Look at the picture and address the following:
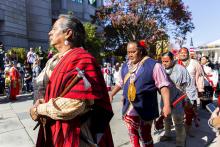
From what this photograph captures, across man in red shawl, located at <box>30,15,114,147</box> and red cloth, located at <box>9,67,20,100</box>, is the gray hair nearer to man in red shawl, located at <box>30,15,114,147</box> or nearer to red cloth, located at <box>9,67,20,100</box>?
man in red shawl, located at <box>30,15,114,147</box>

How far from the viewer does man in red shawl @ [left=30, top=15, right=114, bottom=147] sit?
2.25 m

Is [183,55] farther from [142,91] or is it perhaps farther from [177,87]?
[142,91]

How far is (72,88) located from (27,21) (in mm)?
29342

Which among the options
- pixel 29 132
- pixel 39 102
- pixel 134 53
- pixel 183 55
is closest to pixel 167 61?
pixel 134 53

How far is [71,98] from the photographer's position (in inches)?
88.1

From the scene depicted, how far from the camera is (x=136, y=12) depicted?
25.8 m

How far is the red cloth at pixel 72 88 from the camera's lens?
2269mm

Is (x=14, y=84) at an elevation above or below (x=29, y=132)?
above

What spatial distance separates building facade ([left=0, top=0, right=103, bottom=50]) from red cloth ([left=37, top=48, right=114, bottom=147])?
23089mm

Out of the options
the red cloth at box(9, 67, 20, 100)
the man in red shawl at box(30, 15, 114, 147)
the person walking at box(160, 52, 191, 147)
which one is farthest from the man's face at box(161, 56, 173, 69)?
the red cloth at box(9, 67, 20, 100)

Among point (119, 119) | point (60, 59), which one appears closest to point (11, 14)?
point (119, 119)

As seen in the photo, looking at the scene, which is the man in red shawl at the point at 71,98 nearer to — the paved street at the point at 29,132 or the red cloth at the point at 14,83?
the paved street at the point at 29,132

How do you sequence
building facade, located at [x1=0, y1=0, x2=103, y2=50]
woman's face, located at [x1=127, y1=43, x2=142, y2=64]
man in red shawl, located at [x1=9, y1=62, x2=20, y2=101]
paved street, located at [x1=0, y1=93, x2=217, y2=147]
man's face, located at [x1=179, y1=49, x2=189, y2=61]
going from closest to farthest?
woman's face, located at [x1=127, y1=43, x2=142, y2=64]
paved street, located at [x1=0, y1=93, x2=217, y2=147]
man's face, located at [x1=179, y1=49, x2=189, y2=61]
man in red shawl, located at [x1=9, y1=62, x2=20, y2=101]
building facade, located at [x1=0, y1=0, x2=103, y2=50]

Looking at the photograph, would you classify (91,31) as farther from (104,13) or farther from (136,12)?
(136,12)
